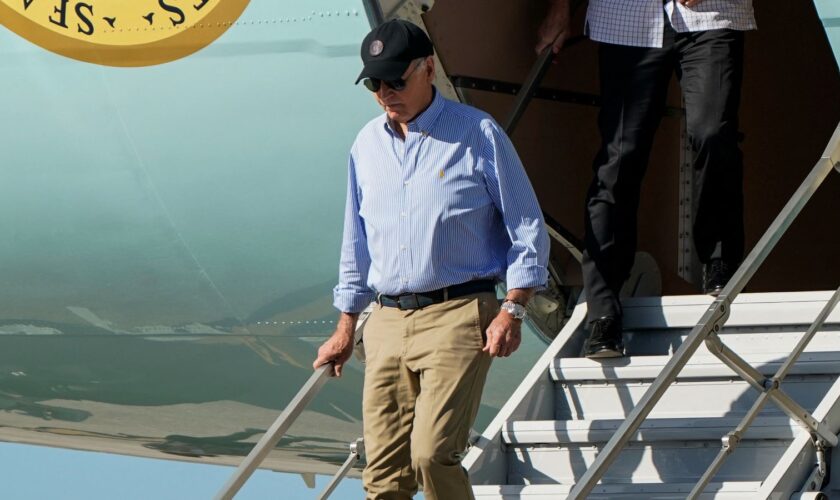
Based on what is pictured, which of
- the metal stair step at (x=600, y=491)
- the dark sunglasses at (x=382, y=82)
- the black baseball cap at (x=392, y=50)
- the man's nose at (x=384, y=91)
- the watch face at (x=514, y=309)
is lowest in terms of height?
the metal stair step at (x=600, y=491)

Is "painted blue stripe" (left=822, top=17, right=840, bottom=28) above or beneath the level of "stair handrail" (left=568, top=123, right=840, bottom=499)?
above

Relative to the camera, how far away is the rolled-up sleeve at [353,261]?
3.75m

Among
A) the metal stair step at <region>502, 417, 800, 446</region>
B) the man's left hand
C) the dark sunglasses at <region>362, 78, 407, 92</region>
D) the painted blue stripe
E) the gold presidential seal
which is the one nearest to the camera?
the man's left hand

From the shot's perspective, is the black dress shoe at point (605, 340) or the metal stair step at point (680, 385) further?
the black dress shoe at point (605, 340)

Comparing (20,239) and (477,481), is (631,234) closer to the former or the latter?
(477,481)

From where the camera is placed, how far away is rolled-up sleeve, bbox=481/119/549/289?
3461mm

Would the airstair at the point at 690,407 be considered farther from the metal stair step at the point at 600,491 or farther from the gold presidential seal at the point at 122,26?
the gold presidential seal at the point at 122,26

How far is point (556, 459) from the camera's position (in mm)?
4086

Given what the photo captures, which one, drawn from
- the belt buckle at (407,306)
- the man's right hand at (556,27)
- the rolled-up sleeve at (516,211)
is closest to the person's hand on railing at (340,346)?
the belt buckle at (407,306)

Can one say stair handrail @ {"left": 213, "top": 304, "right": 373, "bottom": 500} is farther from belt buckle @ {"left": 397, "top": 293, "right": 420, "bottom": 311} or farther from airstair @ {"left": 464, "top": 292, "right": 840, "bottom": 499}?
airstair @ {"left": 464, "top": 292, "right": 840, "bottom": 499}

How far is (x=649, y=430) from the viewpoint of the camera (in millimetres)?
3969

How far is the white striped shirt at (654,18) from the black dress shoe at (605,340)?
90cm

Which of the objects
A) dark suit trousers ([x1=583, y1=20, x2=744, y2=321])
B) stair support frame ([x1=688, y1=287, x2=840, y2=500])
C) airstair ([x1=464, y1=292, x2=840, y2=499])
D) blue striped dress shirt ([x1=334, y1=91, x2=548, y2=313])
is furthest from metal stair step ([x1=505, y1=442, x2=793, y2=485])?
blue striped dress shirt ([x1=334, y1=91, x2=548, y2=313])

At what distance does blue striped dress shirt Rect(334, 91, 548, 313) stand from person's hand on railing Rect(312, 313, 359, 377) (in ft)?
0.60
